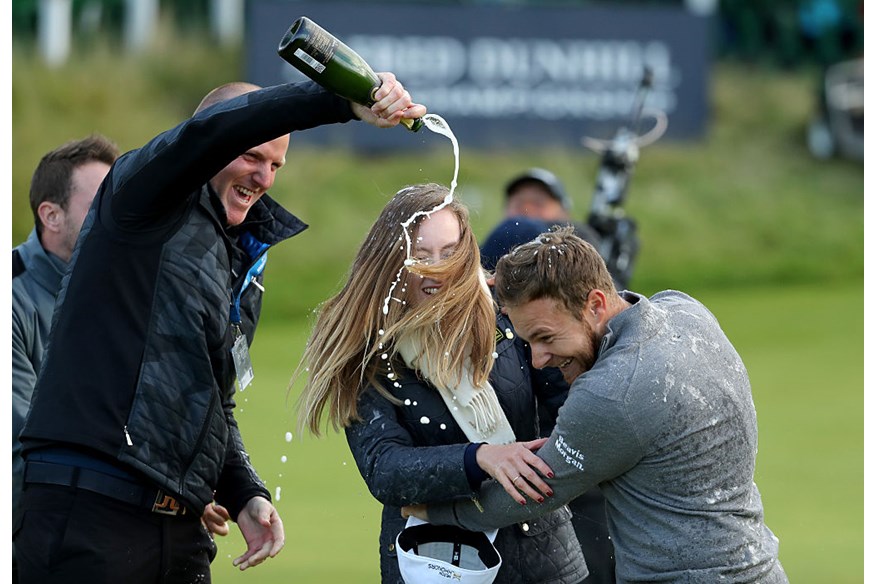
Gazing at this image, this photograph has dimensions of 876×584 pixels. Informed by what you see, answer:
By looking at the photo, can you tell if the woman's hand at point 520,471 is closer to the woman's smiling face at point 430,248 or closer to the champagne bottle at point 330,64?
the woman's smiling face at point 430,248

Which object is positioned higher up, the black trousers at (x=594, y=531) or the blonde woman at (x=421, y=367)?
the blonde woman at (x=421, y=367)

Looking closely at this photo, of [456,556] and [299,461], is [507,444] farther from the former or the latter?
[299,461]

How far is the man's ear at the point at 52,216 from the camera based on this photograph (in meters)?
4.62

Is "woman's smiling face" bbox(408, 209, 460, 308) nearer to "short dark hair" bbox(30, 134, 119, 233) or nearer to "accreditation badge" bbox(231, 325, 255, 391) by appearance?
"accreditation badge" bbox(231, 325, 255, 391)

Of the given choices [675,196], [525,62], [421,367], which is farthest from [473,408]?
[675,196]

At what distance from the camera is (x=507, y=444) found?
140 inches

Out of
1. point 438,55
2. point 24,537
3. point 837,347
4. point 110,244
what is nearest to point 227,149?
Answer: point 110,244

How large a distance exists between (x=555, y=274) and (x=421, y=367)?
1.75 feet

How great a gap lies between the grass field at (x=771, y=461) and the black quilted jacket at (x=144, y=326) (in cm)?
323

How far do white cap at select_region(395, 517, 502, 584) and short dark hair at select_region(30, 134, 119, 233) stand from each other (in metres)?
1.80

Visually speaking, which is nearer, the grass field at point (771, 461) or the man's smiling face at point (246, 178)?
the man's smiling face at point (246, 178)

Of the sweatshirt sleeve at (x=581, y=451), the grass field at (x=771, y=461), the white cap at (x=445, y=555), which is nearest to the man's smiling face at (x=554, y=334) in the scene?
the sweatshirt sleeve at (x=581, y=451)

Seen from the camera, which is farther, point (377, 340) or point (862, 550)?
point (862, 550)

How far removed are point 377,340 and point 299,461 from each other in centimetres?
637
